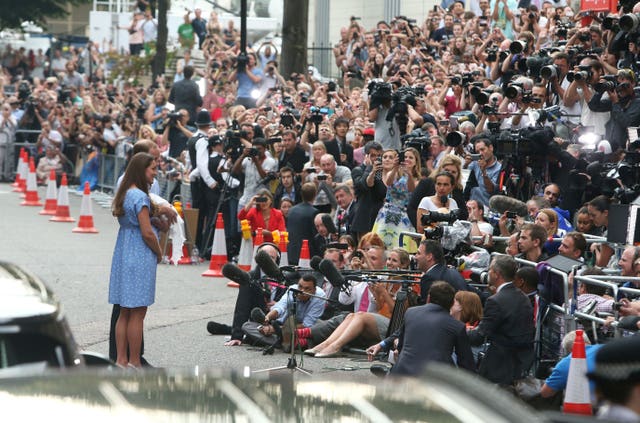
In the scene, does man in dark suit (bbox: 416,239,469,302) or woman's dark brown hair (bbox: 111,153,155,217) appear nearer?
woman's dark brown hair (bbox: 111,153,155,217)

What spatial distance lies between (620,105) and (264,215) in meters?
5.01

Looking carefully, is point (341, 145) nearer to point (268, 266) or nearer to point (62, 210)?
point (268, 266)

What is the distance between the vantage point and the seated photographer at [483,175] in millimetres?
14164

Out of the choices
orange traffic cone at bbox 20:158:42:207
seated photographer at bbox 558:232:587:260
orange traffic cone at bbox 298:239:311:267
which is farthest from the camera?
orange traffic cone at bbox 20:158:42:207

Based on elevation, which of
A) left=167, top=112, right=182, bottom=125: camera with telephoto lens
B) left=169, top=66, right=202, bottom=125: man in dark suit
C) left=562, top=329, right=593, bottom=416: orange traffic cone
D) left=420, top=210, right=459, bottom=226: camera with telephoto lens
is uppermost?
left=169, top=66, right=202, bottom=125: man in dark suit

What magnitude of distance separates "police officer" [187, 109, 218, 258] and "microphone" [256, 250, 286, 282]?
6.93 m

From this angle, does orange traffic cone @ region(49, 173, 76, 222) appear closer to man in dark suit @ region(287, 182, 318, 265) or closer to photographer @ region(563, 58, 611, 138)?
man in dark suit @ region(287, 182, 318, 265)

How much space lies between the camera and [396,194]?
14523 millimetres

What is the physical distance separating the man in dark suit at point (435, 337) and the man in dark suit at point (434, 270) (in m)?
1.35

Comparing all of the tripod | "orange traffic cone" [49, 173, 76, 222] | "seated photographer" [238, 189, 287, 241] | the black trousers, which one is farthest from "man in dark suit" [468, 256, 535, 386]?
"orange traffic cone" [49, 173, 76, 222]

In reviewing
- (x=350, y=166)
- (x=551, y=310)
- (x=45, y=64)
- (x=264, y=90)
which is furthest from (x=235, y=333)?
(x=45, y=64)

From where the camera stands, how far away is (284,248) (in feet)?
52.6

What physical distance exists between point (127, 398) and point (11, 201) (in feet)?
79.9

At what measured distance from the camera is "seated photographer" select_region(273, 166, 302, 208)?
17464mm
